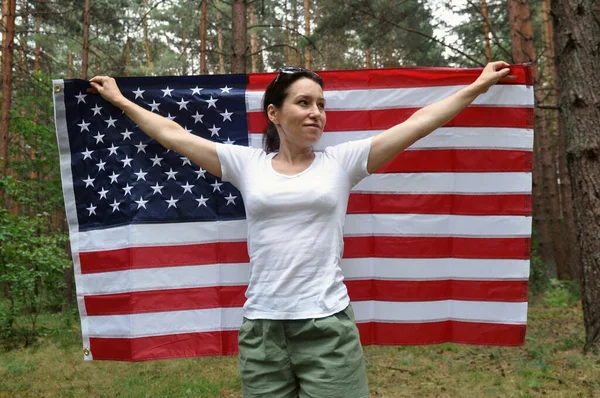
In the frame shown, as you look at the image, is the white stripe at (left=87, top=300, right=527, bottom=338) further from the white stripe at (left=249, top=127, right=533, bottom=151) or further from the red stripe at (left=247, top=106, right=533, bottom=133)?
the red stripe at (left=247, top=106, right=533, bottom=133)

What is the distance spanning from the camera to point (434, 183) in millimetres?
4070

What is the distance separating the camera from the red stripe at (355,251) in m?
3.97

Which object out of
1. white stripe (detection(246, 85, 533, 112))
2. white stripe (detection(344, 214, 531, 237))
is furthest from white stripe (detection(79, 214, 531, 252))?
white stripe (detection(246, 85, 533, 112))

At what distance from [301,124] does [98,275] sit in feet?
6.87

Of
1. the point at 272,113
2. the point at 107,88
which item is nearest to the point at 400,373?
the point at 272,113

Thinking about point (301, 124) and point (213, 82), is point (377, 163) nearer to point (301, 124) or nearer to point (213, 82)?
point (301, 124)

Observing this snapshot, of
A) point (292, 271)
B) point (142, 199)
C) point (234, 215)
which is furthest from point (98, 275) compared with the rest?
point (292, 271)

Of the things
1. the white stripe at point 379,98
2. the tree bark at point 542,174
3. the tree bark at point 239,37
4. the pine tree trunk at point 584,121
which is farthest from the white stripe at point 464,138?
the tree bark at point 542,174

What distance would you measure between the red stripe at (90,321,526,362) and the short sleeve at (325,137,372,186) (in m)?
1.63

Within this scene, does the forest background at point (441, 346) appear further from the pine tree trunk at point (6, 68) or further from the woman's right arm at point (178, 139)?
the woman's right arm at point (178, 139)

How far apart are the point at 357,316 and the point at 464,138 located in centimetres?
152

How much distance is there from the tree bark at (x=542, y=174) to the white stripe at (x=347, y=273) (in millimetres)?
8547

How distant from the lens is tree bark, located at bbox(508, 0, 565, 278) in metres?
12.2

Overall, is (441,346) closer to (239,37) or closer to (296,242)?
(239,37)
